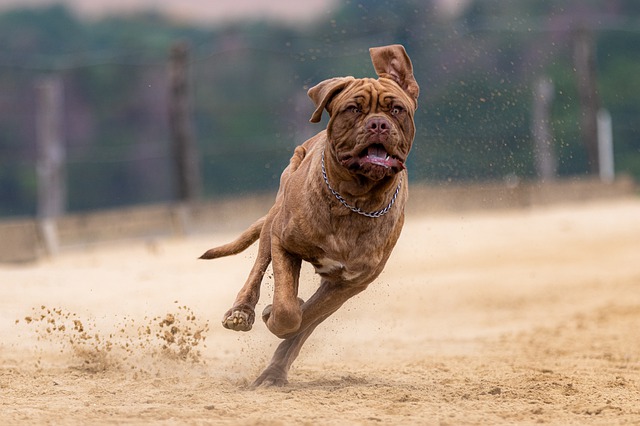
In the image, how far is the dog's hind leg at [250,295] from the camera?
5.58 meters

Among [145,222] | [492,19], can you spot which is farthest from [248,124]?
[145,222]

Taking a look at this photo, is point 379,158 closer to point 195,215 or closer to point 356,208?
point 356,208

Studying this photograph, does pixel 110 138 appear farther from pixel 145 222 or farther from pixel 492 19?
pixel 145 222

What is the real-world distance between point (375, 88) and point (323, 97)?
290 mm

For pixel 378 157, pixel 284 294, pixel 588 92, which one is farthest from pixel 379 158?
pixel 588 92

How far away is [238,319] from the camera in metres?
5.56

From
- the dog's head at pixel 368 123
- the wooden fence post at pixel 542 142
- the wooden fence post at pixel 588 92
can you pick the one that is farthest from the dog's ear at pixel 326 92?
the wooden fence post at pixel 588 92

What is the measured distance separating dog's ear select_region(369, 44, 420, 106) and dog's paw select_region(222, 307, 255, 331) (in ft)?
4.51

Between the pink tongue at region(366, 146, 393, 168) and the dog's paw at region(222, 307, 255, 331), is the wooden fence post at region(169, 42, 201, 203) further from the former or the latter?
the pink tongue at region(366, 146, 393, 168)

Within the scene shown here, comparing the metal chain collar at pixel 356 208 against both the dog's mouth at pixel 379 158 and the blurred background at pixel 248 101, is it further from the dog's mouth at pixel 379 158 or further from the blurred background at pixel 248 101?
the blurred background at pixel 248 101

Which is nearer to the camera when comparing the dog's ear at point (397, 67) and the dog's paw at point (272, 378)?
the dog's ear at point (397, 67)

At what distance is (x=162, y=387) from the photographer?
599cm

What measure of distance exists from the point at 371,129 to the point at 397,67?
701 millimetres

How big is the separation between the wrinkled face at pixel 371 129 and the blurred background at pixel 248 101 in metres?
8.30
